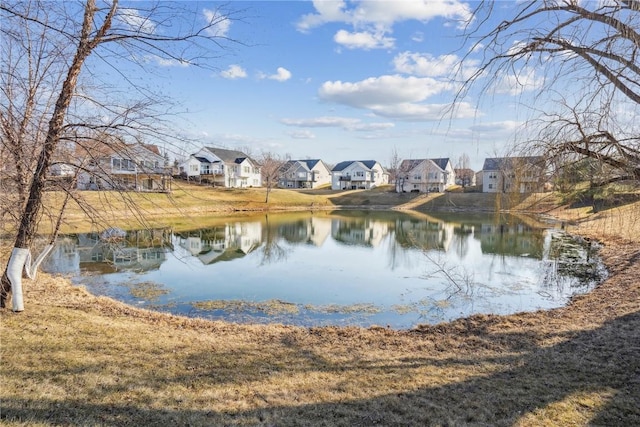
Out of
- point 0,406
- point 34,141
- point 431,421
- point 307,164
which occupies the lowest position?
point 431,421

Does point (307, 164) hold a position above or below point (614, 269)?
above

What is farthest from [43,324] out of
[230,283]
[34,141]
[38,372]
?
[230,283]

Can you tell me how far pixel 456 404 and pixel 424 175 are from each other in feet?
205

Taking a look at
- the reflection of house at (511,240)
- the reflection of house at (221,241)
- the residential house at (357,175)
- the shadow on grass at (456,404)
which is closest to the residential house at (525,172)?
the shadow on grass at (456,404)

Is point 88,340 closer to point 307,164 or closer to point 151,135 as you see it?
point 151,135

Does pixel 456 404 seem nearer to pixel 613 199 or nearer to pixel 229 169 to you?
pixel 613 199

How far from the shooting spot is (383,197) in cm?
5597

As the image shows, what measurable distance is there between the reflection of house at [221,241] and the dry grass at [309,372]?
1047cm

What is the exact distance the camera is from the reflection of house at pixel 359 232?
24.3 m

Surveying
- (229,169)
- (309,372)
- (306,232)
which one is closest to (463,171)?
(229,169)

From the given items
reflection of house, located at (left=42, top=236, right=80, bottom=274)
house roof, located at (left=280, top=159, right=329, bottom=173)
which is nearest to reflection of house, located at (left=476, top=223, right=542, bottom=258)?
reflection of house, located at (left=42, top=236, right=80, bottom=274)

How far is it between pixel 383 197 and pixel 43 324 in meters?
52.0

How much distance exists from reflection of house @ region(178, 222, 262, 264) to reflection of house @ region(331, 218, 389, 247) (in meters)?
5.63

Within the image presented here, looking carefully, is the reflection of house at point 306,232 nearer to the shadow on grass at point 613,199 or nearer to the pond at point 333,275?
the pond at point 333,275
